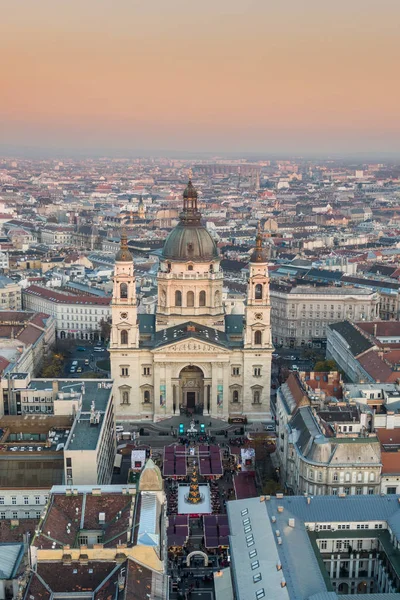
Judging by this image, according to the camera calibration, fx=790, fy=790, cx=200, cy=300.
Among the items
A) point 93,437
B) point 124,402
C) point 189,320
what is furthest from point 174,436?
point 93,437

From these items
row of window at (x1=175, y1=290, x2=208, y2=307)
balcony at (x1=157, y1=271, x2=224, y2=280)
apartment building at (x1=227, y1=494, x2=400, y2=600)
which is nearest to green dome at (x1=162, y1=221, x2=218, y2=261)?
balcony at (x1=157, y1=271, x2=224, y2=280)

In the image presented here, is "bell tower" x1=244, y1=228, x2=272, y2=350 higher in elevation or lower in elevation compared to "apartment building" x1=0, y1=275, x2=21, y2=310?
higher

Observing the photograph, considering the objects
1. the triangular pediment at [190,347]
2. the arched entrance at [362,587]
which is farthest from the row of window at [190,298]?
the arched entrance at [362,587]

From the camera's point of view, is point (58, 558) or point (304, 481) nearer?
point (58, 558)

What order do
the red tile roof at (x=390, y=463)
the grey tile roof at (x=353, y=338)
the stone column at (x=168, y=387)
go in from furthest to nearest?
the grey tile roof at (x=353, y=338) → the stone column at (x=168, y=387) → the red tile roof at (x=390, y=463)

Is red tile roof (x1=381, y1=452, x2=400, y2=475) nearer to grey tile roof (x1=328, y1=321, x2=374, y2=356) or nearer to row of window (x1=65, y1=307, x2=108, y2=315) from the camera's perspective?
grey tile roof (x1=328, y1=321, x2=374, y2=356)

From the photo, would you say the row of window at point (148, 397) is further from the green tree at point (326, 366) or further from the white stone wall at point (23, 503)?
the white stone wall at point (23, 503)

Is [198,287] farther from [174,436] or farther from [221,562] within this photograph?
[221,562]
